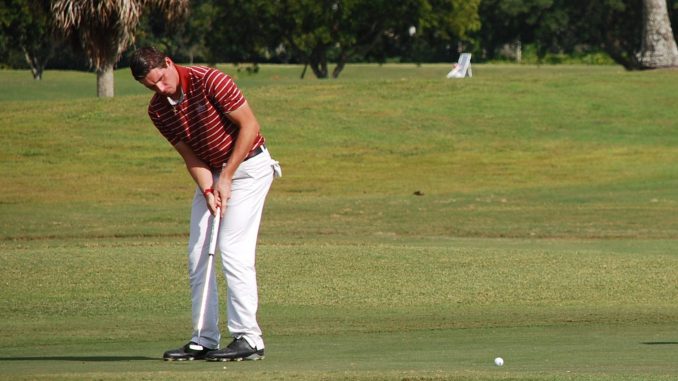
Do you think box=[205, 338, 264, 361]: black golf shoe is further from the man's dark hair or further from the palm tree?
the palm tree

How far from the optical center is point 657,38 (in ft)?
141

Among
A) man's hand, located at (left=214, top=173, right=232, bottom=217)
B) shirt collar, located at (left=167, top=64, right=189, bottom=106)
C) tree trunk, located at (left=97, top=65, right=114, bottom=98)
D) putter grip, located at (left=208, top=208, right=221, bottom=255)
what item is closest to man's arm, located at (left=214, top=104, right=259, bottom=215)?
man's hand, located at (left=214, top=173, right=232, bottom=217)

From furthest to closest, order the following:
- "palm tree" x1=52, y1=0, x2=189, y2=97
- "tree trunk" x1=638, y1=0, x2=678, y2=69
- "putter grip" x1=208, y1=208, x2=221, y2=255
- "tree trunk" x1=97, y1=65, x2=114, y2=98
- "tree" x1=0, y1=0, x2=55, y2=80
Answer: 1. "tree" x1=0, y1=0, x2=55, y2=80
2. "tree trunk" x1=97, y1=65, x2=114, y2=98
3. "tree trunk" x1=638, y1=0, x2=678, y2=69
4. "palm tree" x1=52, y1=0, x2=189, y2=97
5. "putter grip" x1=208, y1=208, x2=221, y2=255

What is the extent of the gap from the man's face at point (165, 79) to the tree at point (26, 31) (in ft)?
126

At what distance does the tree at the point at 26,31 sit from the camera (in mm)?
53906

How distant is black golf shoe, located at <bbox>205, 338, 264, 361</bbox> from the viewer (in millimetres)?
8367

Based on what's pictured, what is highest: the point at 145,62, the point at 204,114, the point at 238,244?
the point at 145,62

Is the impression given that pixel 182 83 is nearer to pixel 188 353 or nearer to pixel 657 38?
pixel 188 353

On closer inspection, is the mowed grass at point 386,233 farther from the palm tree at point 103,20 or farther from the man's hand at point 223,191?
the palm tree at point 103,20

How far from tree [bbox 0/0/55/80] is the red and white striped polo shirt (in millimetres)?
38218

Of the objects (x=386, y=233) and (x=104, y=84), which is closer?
(x=386, y=233)

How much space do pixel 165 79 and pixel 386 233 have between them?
1454 cm

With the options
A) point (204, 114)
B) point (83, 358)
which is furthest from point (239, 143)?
point (83, 358)

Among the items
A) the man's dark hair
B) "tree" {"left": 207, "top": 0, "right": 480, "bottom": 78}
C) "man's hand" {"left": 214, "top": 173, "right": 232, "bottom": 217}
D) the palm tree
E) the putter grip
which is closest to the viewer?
the man's dark hair
